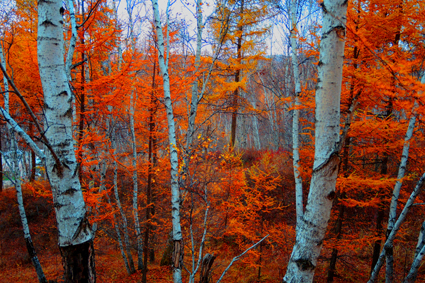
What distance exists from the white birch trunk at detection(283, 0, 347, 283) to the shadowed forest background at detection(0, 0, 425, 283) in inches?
3.6

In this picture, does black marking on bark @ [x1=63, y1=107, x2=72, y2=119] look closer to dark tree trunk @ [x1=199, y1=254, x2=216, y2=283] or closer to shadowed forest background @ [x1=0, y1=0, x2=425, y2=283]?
shadowed forest background @ [x1=0, y1=0, x2=425, y2=283]

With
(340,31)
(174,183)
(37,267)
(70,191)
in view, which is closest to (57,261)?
(37,267)

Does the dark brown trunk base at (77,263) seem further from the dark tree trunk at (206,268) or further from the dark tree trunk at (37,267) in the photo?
the dark tree trunk at (37,267)

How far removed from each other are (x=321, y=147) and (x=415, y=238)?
410 inches

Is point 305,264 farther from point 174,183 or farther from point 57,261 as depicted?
point 57,261

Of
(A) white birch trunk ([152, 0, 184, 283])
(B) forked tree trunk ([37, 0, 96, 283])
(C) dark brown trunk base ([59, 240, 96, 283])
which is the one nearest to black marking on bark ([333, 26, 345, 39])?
(B) forked tree trunk ([37, 0, 96, 283])

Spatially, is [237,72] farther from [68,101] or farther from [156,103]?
[68,101]

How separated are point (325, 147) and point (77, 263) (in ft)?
6.79

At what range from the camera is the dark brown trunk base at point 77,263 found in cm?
181

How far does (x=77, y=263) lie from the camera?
1.84 metres

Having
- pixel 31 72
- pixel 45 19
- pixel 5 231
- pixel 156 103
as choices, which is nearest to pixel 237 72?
pixel 156 103

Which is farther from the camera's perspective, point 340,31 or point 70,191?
point 70,191

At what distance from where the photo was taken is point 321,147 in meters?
1.49

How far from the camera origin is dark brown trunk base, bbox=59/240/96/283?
1.81 m
